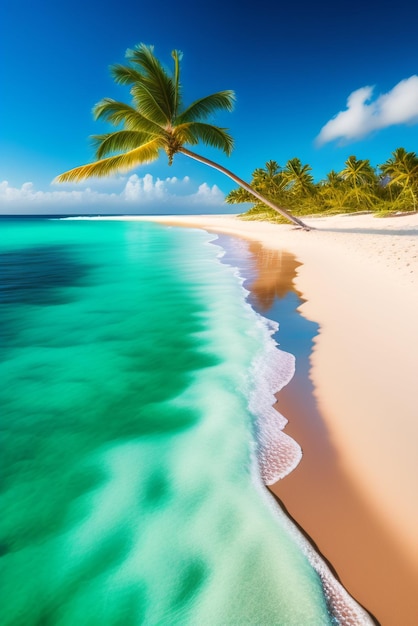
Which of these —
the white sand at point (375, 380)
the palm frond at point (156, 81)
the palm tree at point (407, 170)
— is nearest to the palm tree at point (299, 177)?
the palm tree at point (407, 170)

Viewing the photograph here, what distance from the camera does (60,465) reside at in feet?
7.62

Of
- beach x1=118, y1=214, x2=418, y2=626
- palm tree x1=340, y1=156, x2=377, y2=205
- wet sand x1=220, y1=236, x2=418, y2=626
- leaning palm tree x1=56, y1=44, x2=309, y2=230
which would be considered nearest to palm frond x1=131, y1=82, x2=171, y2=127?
leaning palm tree x1=56, y1=44, x2=309, y2=230

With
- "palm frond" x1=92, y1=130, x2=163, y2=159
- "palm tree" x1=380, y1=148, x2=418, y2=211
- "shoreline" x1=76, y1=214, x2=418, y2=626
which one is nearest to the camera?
"shoreline" x1=76, y1=214, x2=418, y2=626

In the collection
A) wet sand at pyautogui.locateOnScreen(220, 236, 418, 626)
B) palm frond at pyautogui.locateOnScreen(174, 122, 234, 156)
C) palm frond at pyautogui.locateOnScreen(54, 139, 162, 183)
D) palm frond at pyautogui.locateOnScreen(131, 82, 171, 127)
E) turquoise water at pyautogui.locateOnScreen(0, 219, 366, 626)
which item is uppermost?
palm frond at pyautogui.locateOnScreen(131, 82, 171, 127)

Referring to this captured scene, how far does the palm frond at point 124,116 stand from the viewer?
13938 mm

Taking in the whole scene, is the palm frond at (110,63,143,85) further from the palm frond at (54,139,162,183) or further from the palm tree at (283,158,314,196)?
the palm tree at (283,158,314,196)

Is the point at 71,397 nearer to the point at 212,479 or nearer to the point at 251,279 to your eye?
the point at 212,479

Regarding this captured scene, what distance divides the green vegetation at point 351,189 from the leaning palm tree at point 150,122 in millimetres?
11952

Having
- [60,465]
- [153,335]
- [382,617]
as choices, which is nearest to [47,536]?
[60,465]

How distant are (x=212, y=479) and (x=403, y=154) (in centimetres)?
2437

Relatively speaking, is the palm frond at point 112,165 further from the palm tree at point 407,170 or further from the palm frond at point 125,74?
the palm tree at point 407,170

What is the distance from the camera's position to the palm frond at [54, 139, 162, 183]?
529 inches

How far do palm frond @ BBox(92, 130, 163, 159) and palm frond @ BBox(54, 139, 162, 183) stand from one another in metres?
0.31

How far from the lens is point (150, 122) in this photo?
14.6 m
